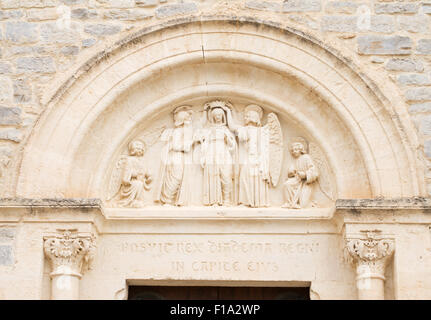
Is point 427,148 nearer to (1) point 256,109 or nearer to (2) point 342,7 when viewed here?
(2) point 342,7

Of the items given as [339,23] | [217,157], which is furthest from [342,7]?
[217,157]

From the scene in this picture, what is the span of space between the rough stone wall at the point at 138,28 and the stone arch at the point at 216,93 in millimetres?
139

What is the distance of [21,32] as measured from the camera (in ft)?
28.7

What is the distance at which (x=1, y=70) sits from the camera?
8.64m

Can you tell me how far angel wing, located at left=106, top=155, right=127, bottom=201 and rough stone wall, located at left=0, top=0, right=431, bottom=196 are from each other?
92 cm

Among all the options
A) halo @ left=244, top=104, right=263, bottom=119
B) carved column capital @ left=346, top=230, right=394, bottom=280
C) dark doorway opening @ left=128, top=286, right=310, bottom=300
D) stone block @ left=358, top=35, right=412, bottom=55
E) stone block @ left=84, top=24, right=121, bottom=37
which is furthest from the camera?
halo @ left=244, top=104, right=263, bottom=119

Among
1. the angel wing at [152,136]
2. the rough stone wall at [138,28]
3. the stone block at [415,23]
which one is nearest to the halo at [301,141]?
the rough stone wall at [138,28]

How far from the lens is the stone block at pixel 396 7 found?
863 centimetres

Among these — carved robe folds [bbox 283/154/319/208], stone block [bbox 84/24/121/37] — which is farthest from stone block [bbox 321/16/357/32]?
stone block [bbox 84/24/121/37]

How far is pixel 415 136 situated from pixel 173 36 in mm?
2433

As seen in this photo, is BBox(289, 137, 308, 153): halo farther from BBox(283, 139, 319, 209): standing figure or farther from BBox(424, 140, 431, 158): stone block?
BBox(424, 140, 431, 158): stone block

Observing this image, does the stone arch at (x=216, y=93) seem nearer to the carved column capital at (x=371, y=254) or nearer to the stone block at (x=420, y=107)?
the stone block at (x=420, y=107)

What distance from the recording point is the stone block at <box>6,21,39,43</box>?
8727mm
